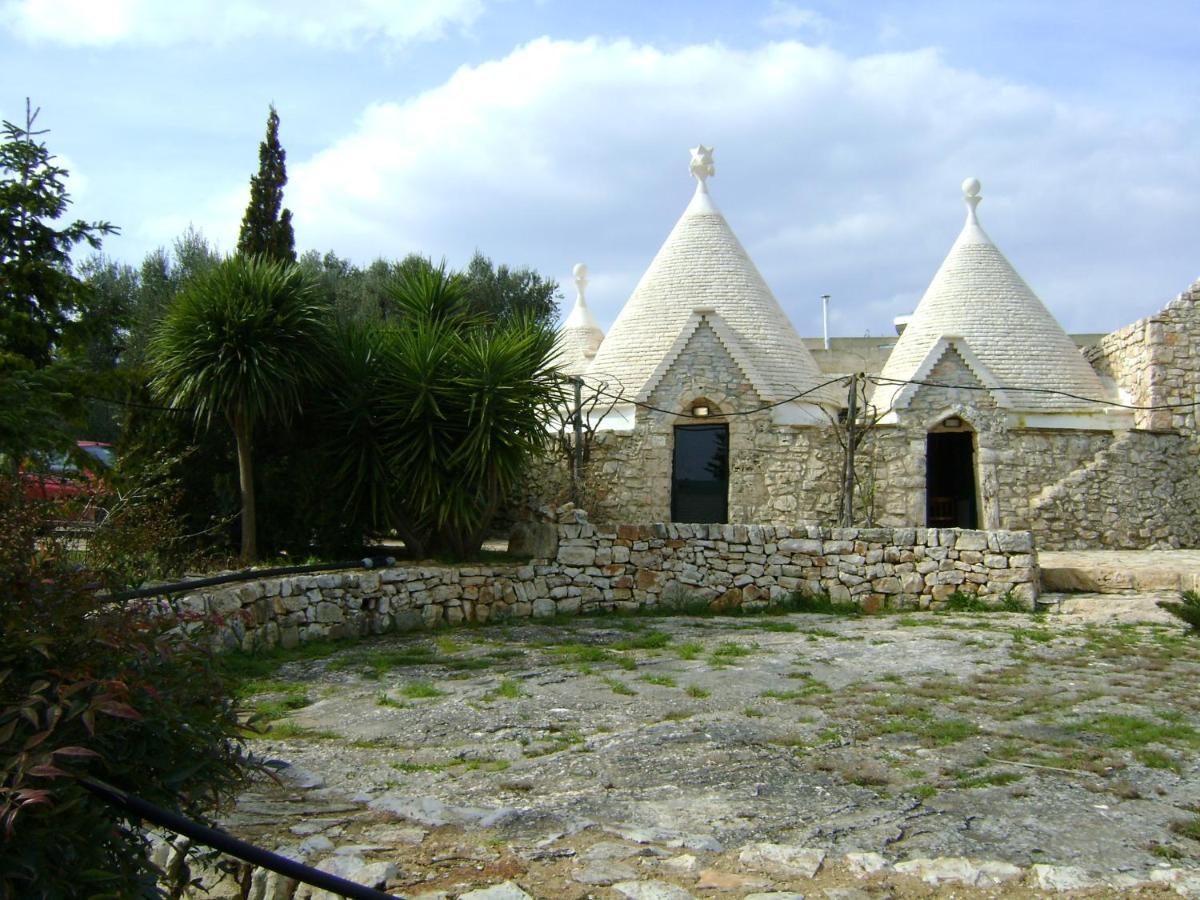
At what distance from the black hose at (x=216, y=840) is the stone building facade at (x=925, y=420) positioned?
12.4m

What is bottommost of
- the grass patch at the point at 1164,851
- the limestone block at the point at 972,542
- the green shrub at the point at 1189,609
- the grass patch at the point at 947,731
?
the grass patch at the point at 1164,851

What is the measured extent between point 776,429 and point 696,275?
4.00 metres

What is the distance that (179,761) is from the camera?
2.88 metres

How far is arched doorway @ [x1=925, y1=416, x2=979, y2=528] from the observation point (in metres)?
17.6

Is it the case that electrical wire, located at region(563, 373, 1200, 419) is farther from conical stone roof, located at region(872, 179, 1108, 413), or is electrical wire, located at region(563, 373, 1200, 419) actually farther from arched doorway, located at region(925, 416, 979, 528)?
arched doorway, located at region(925, 416, 979, 528)

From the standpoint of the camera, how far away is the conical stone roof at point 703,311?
1783cm

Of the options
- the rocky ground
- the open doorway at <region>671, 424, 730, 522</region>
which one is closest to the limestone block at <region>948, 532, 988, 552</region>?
the rocky ground

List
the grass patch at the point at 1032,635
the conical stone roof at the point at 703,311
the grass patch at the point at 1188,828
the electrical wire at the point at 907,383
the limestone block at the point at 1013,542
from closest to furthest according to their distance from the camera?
the grass patch at the point at 1188,828, the grass patch at the point at 1032,635, the limestone block at the point at 1013,542, the electrical wire at the point at 907,383, the conical stone roof at the point at 703,311

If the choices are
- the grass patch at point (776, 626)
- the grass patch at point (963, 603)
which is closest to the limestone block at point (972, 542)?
the grass patch at point (963, 603)

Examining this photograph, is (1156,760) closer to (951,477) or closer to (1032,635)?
(1032,635)

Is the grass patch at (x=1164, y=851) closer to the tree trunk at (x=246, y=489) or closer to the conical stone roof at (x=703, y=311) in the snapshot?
the tree trunk at (x=246, y=489)

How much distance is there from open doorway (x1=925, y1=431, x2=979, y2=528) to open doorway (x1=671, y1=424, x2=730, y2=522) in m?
3.52

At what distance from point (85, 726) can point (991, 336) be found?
18662 millimetres

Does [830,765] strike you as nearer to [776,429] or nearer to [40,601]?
[40,601]
